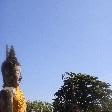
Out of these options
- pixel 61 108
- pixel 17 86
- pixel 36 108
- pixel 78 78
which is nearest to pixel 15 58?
pixel 17 86

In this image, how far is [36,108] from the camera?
82188 mm

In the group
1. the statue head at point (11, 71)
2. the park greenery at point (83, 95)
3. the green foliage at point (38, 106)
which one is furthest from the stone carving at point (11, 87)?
the green foliage at point (38, 106)

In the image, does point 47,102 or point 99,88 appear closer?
point 99,88

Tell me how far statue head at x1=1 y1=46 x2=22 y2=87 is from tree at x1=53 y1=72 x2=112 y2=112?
42.2 meters

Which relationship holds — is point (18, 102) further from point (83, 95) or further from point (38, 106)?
point (38, 106)

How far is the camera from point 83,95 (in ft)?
166

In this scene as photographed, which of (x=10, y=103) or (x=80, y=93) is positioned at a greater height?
(x=80, y=93)

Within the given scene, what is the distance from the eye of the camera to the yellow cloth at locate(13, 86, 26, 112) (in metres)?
5.04

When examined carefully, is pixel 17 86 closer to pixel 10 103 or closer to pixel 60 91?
pixel 10 103

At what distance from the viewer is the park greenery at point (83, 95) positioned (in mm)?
49219

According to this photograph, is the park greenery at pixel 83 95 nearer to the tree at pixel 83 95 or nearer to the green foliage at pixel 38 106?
the tree at pixel 83 95

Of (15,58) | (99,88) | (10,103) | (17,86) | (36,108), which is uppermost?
(36,108)

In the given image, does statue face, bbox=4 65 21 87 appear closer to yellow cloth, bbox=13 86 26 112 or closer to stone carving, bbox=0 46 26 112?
stone carving, bbox=0 46 26 112

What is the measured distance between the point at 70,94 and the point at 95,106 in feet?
13.3
